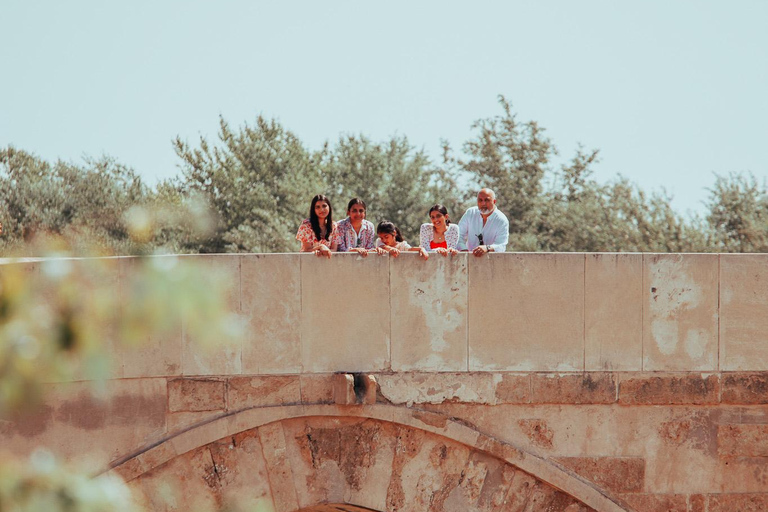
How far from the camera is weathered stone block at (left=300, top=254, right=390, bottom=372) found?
233 inches

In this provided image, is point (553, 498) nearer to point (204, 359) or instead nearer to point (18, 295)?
point (204, 359)

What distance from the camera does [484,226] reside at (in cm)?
652

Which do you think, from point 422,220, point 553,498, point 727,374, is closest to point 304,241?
point 553,498

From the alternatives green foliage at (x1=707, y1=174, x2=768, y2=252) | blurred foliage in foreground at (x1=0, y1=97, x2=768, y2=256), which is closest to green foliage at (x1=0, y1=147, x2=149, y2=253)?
blurred foliage in foreground at (x1=0, y1=97, x2=768, y2=256)

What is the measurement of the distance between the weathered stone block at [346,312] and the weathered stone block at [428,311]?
0.22 feet

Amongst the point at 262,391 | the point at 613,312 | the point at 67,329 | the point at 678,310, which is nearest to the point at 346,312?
the point at 262,391

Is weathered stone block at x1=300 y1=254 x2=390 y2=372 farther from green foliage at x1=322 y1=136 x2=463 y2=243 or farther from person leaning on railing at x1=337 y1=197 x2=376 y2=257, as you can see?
green foliage at x1=322 y1=136 x2=463 y2=243

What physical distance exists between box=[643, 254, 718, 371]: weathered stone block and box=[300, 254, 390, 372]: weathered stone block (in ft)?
4.89

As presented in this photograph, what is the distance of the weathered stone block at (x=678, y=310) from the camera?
240 inches

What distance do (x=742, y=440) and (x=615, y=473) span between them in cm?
76

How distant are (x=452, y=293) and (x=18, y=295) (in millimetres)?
4030

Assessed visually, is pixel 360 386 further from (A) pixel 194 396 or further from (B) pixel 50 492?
(B) pixel 50 492

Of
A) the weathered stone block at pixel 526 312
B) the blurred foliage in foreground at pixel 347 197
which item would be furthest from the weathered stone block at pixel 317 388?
the blurred foliage in foreground at pixel 347 197

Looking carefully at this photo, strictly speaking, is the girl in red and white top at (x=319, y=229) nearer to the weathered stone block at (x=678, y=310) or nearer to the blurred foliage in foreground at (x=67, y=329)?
the weathered stone block at (x=678, y=310)
